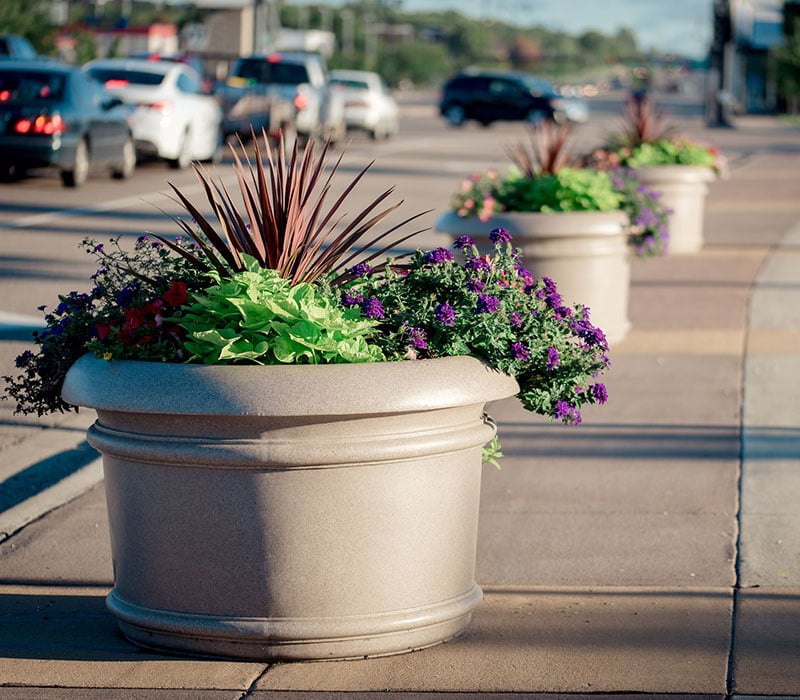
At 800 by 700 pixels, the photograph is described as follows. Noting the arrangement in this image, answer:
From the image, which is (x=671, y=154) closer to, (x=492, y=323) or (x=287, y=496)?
(x=492, y=323)

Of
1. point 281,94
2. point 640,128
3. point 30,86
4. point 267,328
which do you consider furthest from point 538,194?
point 281,94

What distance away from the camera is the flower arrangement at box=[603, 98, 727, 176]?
1550 centimetres

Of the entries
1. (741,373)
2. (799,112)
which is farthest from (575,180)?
(799,112)

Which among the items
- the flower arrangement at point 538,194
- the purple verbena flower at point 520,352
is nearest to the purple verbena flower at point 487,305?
the purple verbena flower at point 520,352

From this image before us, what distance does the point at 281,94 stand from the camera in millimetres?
30531

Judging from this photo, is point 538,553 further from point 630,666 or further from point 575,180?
point 575,180

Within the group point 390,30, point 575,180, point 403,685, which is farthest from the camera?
point 390,30

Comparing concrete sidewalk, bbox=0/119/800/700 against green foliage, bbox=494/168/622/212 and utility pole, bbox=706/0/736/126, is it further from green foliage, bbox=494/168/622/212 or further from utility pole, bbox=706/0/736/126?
utility pole, bbox=706/0/736/126

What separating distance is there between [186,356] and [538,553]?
1825 millimetres

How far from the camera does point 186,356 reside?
4.20 m

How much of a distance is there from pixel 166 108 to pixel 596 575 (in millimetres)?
19233

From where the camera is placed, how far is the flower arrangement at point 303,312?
4125 millimetres

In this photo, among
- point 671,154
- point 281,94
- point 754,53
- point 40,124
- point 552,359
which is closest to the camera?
point 552,359

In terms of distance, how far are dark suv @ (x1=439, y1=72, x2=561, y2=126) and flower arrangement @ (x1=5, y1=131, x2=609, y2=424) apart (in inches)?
1799
